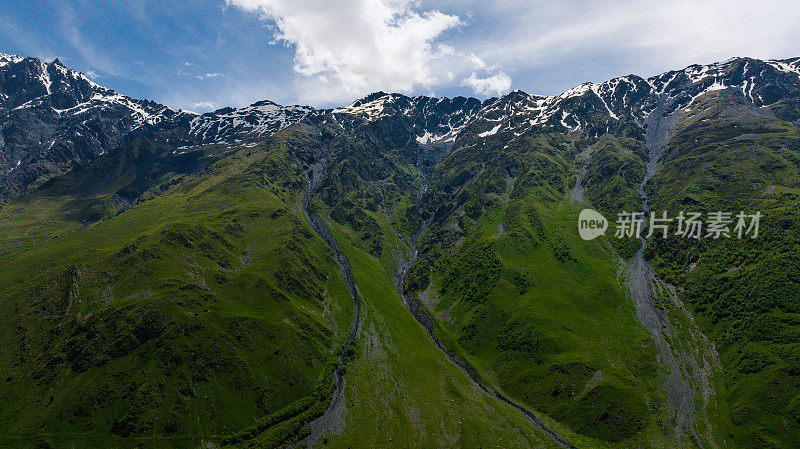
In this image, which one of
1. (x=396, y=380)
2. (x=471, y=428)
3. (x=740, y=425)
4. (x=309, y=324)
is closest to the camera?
(x=740, y=425)

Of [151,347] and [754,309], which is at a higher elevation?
[754,309]

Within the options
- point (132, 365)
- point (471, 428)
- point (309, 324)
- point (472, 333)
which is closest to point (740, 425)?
point (471, 428)

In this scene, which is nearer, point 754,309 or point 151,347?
point 151,347

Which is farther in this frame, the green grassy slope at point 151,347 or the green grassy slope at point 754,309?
the green grassy slope at point 151,347

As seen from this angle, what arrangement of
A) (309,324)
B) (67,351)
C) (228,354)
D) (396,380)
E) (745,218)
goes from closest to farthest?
(67,351) → (228,354) → (396,380) → (309,324) → (745,218)

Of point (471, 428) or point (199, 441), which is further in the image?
point (471, 428)

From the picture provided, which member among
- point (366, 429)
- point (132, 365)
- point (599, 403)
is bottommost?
point (366, 429)

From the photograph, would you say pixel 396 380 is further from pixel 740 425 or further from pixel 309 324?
pixel 740 425

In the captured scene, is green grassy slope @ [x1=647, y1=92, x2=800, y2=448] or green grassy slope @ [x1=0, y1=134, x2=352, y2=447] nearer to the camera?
green grassy slope @ [x1=647, y1=92, x2=800, y2=448]

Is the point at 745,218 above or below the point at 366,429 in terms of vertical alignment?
above

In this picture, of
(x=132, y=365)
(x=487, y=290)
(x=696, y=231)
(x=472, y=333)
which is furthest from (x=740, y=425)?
(x=132, y=365)
